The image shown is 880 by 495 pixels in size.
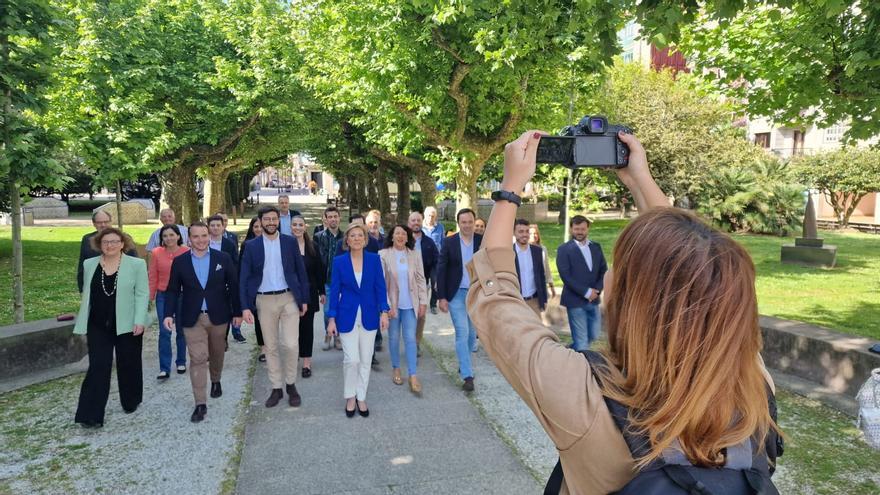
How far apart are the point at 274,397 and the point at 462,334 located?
2101mm

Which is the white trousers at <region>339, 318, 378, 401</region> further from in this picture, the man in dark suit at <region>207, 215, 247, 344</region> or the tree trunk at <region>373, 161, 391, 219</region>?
the tree trunk at <region>373, 161, 391, 219</region>

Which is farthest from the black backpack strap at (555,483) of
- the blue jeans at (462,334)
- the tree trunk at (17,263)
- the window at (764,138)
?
the window at (764,138)

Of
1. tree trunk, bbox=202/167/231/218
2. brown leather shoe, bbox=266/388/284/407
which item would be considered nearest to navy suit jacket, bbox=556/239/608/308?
brown leather shoe, bbox=266/388/284/407

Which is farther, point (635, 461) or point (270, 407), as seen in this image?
point (270, 407)

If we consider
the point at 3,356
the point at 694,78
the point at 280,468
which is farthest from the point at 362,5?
the point at 280,468

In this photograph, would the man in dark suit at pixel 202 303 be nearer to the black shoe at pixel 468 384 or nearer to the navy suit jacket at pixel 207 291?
the navy suit jacket at pixel 207 291

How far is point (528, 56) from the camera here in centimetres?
1113

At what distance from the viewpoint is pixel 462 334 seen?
650 centimetres

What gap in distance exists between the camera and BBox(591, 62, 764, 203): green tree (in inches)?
915

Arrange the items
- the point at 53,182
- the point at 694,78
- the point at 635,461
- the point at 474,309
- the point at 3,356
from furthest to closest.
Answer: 1. the point at 694,78
2. the point at 53,182
3. the point at 3,356
4. the point at 474,309
5. the point at 635,461

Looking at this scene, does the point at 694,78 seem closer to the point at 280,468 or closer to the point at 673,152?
the point at 280,468

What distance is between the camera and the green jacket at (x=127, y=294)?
5.33 m

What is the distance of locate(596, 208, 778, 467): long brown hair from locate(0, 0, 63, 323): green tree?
288 inches

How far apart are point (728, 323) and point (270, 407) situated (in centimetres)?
530
